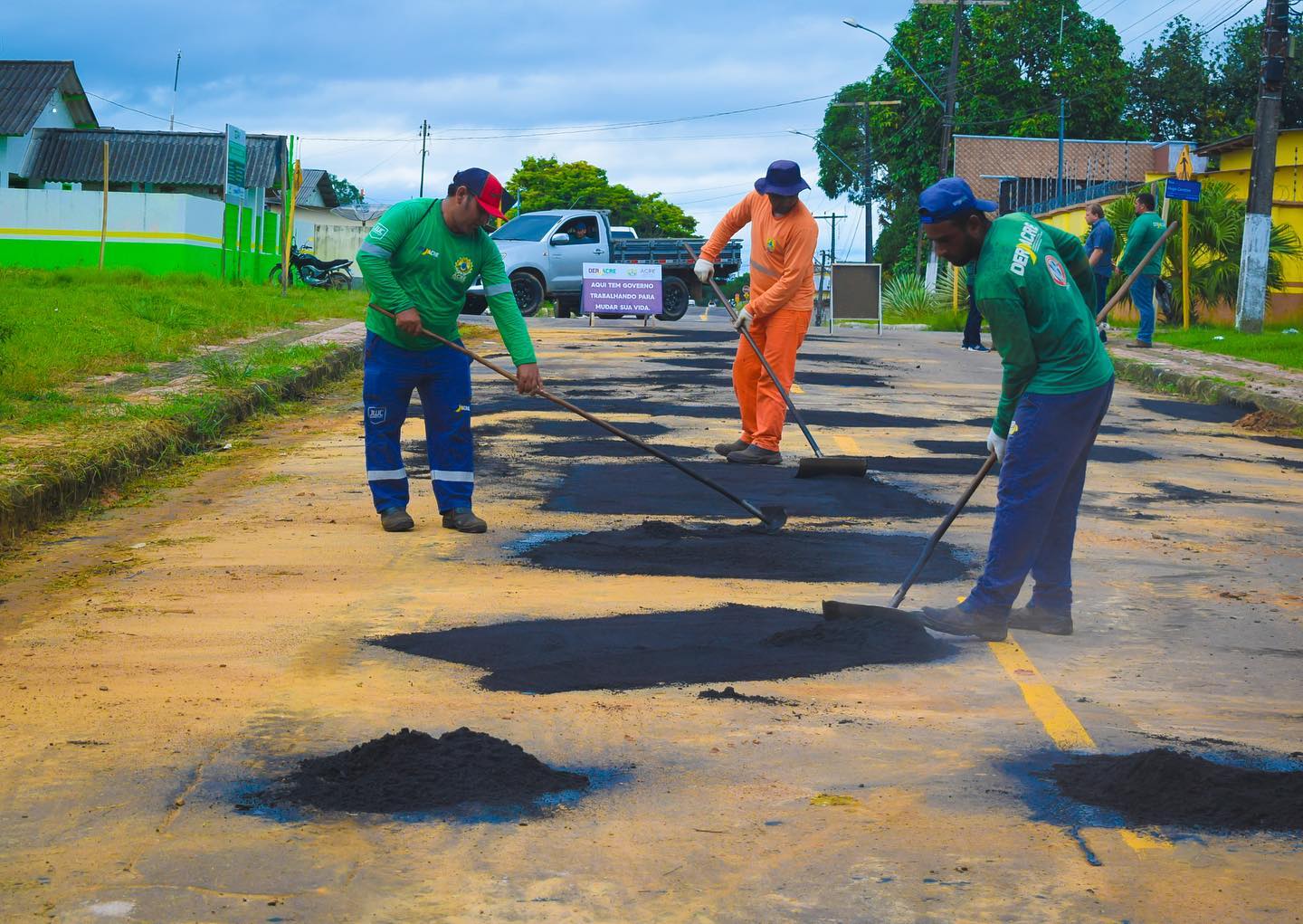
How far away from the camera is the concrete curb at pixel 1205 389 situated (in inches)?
539

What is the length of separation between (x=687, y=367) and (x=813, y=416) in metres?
4.31

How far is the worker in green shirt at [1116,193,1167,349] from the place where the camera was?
19.4 meters

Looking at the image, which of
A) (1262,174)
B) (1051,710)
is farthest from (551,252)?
(1051,710)

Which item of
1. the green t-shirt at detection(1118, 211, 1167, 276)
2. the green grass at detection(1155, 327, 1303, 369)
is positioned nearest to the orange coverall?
the green grass at detection(1155, 327, 1303, 369)

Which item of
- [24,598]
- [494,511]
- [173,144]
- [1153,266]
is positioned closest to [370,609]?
[24,598]

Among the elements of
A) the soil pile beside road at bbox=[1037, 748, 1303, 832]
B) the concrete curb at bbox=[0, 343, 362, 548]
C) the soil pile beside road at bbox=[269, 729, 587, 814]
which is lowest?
the soil pile beside road at bbox=[269, 729, 587, 814]

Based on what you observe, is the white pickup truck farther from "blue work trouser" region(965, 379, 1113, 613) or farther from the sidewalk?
"blue work trouser" region(965, 379, 1113, 613)

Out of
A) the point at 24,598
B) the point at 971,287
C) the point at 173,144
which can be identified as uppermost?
the point at 173,144

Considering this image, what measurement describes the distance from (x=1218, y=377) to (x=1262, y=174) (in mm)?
6279

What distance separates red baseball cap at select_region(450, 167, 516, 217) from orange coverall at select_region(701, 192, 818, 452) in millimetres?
2778

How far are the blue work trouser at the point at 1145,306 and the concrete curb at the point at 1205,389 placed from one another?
2.02m

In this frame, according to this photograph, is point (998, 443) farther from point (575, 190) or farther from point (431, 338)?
point (575, 190)

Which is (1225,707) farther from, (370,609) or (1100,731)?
(370,609)

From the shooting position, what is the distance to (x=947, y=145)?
4131 cm
